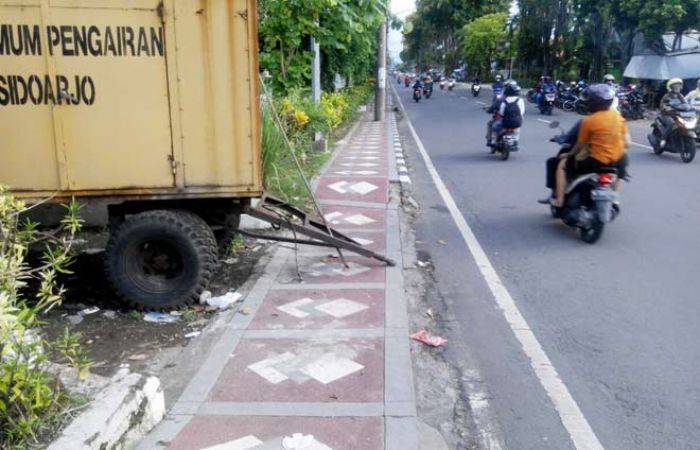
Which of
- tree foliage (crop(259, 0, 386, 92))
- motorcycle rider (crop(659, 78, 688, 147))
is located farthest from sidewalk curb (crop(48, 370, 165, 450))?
motorcycle rider (crop(659, 78, 688, 147))

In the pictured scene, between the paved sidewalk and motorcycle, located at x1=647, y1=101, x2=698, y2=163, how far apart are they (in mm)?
8539

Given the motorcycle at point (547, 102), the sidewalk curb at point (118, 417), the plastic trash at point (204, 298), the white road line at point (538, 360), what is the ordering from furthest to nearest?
the motorcycle at point (547, 102)
the plastic trash at point (204, 298)
the white road line at point (538, 360)
the sidewalk curb at point (118, 417)

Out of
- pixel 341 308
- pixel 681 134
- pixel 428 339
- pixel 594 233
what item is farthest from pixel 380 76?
pixel 428 339

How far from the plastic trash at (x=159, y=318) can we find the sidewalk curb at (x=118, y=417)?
63.3 inches

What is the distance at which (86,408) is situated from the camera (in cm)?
305

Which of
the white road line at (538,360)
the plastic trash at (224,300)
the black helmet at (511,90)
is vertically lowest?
the white road line at (538,360)

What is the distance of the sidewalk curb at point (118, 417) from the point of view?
286 centimetres

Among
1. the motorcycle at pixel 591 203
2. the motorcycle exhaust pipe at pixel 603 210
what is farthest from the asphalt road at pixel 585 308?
the motorcycle exhaust pipe at pixel 603 210

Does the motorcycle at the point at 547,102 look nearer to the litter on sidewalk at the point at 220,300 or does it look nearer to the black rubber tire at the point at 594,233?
the black rubber tire at the point at 594,233

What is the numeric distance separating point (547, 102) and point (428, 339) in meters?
23.1

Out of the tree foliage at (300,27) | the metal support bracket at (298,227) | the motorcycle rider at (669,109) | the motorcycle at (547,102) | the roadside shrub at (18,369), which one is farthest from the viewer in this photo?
the motorcycle at (547,102)

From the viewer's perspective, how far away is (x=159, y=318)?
5152 millimetres

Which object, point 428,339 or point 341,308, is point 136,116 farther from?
point 428,339

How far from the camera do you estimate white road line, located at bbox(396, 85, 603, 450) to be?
3.54 meters
